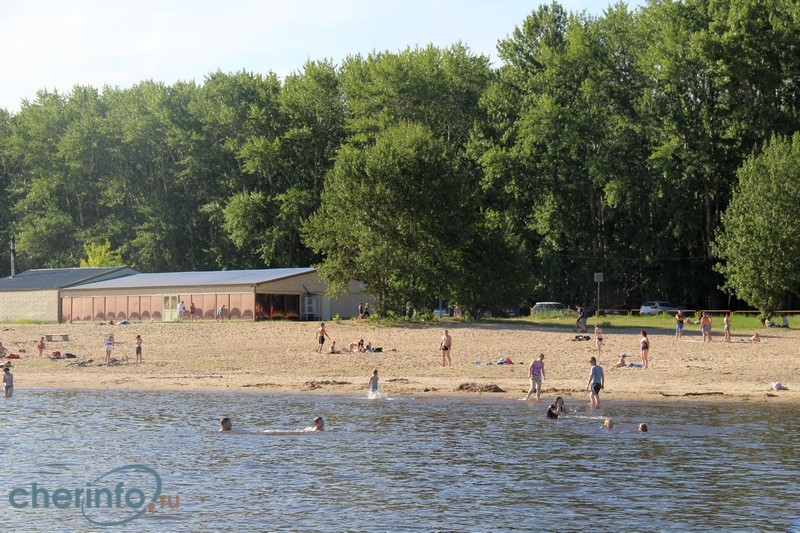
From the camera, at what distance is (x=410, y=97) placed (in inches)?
3829

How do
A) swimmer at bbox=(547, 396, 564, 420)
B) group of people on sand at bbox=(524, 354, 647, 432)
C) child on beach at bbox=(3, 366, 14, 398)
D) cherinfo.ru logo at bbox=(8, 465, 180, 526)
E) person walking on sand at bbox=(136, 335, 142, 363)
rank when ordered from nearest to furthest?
cherinfo.ru logo at bbox=(8, 465, 180, 526), group of people on sand at bbox=(524, 354, 647, 432), swimmer at bbox=(547, 396, 564, 420), child on beach at bbox=(3, 366, 14, 398), person walking on sand at bbox=(136, 335, 142, 363)

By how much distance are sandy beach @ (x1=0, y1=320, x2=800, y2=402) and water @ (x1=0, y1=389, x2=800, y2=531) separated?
3674 mm

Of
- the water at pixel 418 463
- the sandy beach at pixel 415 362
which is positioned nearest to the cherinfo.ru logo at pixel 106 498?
the water at pixel 418 463

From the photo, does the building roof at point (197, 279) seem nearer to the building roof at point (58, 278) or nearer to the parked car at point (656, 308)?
the building roof at point (58, 278)

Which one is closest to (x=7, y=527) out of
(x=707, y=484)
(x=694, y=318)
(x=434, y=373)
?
(x=707, y=484)

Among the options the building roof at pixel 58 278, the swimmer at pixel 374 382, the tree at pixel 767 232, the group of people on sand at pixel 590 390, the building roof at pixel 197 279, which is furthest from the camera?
the building roof at pixel 58 278

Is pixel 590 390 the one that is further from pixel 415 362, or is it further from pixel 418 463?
pixel 415 362

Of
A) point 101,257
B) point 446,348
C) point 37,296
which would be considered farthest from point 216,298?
point 101,257

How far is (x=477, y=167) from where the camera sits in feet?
317

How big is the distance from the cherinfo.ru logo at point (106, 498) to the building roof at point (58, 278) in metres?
62.3

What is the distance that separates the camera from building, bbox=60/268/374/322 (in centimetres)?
7644

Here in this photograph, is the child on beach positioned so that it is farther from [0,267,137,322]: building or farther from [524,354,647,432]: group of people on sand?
[0,267,137,322]: building

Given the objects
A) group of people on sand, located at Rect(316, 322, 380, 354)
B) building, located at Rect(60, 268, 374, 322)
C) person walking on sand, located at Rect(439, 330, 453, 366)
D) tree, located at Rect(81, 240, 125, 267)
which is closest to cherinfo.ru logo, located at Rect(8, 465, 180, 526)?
person walking on sand, located at Rect(439, 330, 453, 366)

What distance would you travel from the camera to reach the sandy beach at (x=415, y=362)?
144ft
